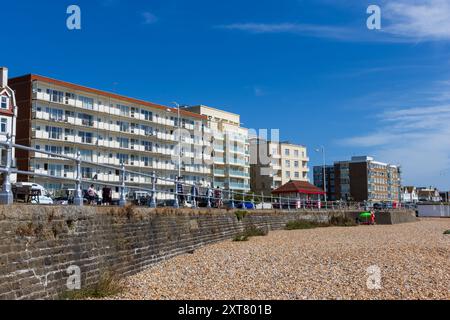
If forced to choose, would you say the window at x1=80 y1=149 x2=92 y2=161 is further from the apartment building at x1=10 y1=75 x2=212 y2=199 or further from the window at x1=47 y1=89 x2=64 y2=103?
the window at x1=47 y1=89 x2=64 y2=103

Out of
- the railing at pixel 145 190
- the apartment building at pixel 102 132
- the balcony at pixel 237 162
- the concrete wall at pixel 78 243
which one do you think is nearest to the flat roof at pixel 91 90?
the apartment building at pixel 102 132

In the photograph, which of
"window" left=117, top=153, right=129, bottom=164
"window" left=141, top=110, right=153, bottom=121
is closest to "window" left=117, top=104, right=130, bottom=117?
"window" left=141, top=110, right=153, bottom=121

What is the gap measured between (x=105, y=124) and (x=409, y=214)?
3907cm

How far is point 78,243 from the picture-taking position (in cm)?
1068

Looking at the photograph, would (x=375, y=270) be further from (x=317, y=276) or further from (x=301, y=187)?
(x=301, y=187)

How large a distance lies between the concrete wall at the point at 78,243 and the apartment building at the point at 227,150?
6845 centimetres

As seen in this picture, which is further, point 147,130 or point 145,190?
point 147,130

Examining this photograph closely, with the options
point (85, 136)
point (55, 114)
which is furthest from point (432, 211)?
point (55, 114)

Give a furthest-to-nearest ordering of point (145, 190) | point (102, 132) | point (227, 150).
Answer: point (227, 150) < point (102, 132) < point (145, 190)

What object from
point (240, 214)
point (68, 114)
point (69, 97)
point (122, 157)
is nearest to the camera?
point (240, 214)

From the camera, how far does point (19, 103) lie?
2318 inches

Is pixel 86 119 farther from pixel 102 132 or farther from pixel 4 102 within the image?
pixel 4 102

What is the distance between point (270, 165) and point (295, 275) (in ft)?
297

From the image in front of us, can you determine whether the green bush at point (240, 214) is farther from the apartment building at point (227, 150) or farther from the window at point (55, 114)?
the apartment building at point (227, 150)
